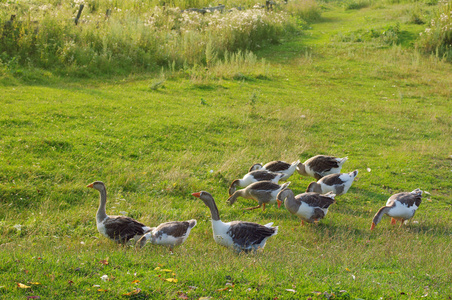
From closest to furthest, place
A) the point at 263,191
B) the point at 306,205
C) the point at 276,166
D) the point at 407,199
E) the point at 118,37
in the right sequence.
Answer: the point at 306,205, the point at 407,199, the point at 263,191, the point at 276,166, the point at 118,37

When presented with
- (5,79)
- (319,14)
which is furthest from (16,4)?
(319,14)

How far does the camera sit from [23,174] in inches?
360

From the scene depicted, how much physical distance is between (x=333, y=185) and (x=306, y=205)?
159 centimetres

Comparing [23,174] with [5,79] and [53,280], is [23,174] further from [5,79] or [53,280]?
[5,79]

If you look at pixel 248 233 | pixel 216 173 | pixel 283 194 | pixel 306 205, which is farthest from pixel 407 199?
pixel 216 173

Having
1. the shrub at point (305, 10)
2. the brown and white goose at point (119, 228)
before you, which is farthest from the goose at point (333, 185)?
the shrub at point (305, 10)

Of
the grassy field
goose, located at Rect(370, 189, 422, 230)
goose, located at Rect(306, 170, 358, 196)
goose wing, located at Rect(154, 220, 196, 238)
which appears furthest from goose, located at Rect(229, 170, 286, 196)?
goose wing, located at Rect(154, 220, 196, 238)

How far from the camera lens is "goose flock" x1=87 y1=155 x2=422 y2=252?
7195mm

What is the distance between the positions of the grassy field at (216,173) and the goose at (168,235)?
0.50 feet

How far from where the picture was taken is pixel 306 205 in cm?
843

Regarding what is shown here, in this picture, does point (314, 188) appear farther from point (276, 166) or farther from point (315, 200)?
point (315, 200)

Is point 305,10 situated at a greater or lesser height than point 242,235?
greater

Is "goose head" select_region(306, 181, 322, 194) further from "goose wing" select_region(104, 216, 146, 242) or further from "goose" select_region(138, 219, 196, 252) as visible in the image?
"goose wing" select_region(104, 216, 146, 242)

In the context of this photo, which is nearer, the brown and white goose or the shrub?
the brown and white goose
